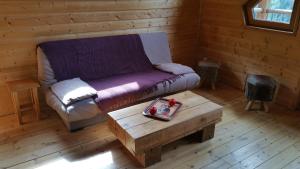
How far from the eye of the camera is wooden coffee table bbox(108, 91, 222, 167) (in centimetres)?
201

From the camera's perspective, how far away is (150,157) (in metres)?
2.12

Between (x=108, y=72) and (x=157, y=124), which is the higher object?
(x=108, y=72)

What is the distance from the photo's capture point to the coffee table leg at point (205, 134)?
245cm

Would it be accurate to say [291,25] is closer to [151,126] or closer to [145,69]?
[145,69]

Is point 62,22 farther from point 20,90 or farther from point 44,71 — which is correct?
point 20,90

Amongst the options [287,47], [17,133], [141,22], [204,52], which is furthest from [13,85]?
[287,47]

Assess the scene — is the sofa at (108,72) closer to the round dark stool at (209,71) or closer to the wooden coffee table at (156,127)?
the wooden coffee table at (156,127)

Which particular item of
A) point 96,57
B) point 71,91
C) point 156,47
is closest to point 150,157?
point 71,91

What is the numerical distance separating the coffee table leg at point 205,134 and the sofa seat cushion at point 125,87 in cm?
73

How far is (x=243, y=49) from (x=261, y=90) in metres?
0.84

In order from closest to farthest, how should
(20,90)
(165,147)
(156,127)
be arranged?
(156,127) < (165,147) < (20,90)

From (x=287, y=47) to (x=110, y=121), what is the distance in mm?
2342

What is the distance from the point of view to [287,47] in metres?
3.11

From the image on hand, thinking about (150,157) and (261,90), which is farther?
(261,90)
